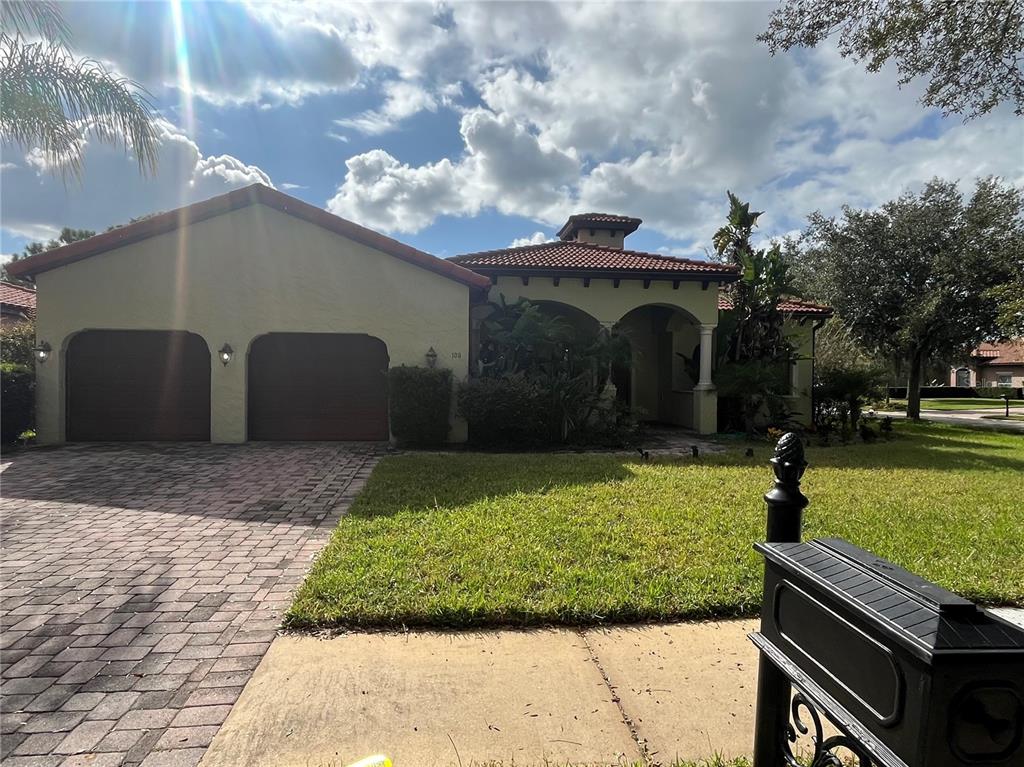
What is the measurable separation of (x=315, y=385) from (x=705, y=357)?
10074mm

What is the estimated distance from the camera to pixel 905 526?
5.64 metres

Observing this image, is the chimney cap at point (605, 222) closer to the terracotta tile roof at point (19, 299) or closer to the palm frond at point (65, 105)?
the palm frond at point (65, 105)

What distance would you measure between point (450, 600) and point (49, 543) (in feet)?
14.0

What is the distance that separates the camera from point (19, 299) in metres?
19.1

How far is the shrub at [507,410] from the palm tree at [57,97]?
7.07 m

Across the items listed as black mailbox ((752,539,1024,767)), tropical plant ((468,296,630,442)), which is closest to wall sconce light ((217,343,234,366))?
tropical plant ((468,296,630,442))

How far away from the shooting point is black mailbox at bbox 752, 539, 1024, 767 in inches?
45.8

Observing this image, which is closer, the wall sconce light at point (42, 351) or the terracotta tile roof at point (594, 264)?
the wall sconce light at point (42, 351)

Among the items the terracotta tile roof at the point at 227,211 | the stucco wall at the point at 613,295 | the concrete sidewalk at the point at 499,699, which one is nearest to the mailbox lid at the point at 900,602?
the concrete sidewalk at the point at 499,699

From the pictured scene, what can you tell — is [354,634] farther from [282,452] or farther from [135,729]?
[282,452]

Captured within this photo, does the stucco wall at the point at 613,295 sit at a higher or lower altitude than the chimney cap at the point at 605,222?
lower

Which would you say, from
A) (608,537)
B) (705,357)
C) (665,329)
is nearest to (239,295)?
(608,537)

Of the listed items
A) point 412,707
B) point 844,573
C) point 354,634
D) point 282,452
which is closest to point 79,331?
point 282,452

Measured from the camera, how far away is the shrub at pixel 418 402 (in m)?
11.1
